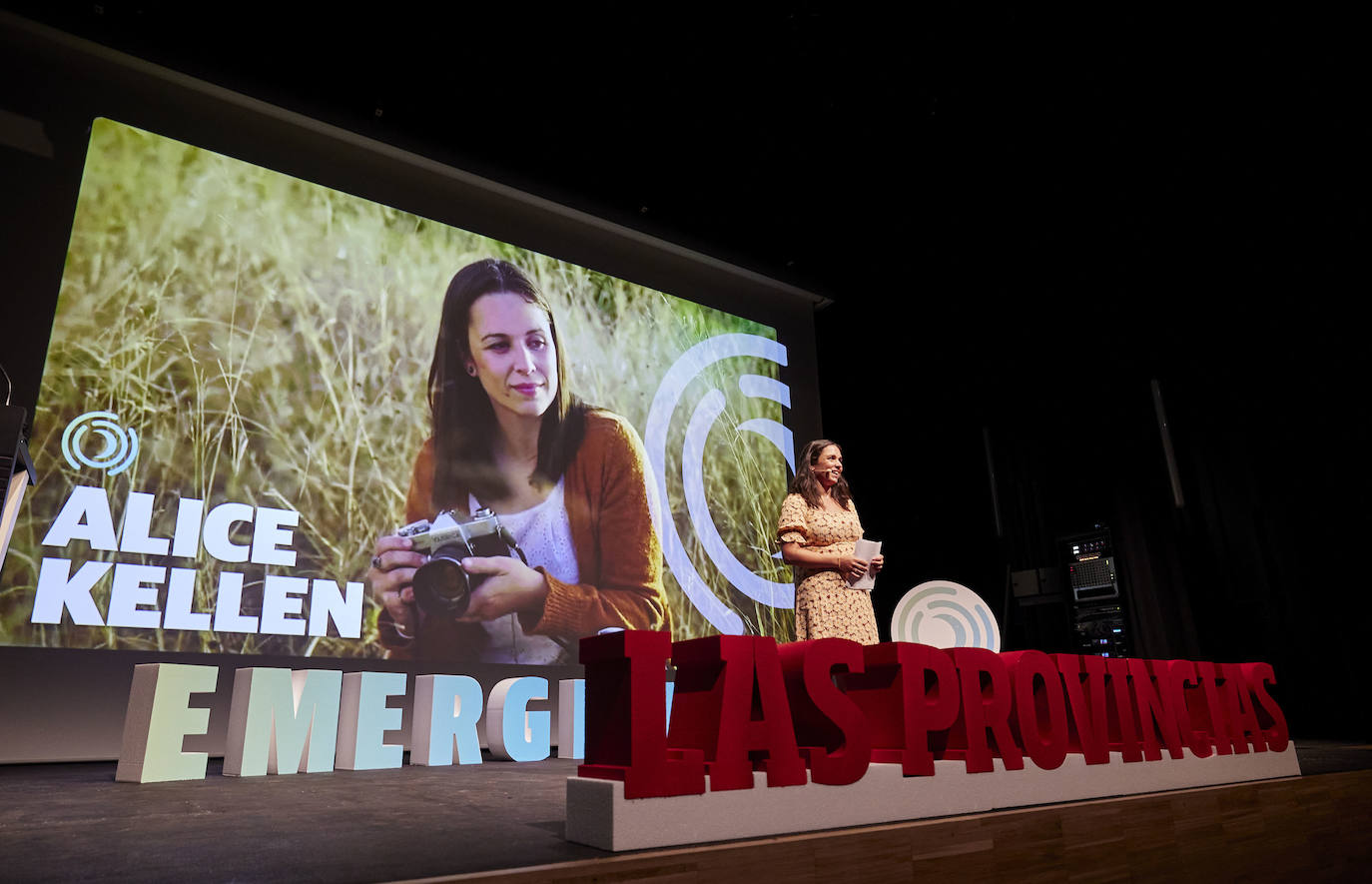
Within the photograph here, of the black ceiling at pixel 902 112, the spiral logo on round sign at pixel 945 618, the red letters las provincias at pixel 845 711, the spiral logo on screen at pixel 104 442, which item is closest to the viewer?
the red letters las provincias at pixel 845 711

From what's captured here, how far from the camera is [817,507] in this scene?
8.57ft

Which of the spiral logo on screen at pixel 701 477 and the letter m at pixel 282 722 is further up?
the spiral logo on screen at pixel 701 477

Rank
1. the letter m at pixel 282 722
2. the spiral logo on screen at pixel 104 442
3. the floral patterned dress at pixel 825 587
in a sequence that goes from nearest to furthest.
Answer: the floral patterned dress at pixel 825 587 → the letter m at pixel 282 722 → the spiral logo on screen at pixel 104 442

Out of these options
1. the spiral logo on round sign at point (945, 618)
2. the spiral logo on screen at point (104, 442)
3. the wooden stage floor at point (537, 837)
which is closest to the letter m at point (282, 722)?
the wooden stage floor at point (537, 837)

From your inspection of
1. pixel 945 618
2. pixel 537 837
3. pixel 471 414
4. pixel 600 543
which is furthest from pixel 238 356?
pixel 945 618

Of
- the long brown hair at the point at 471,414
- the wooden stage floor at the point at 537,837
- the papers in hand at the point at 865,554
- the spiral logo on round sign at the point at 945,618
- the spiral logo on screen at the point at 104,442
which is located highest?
the long brown hair at the point at 471,414

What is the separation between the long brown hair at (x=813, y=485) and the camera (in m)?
2.63

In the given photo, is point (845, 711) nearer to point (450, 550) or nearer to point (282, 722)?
point (282, 722)

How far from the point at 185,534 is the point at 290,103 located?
229 centimetres

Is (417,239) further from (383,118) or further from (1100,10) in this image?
(1100,10)

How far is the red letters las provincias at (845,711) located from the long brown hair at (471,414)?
284cm

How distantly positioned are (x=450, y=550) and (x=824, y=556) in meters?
2.36

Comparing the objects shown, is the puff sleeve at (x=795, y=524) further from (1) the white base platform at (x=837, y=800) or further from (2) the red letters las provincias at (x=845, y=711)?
(1) the white base platform at (x=837, y=800)

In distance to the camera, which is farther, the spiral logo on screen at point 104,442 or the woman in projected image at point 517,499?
the woman in projected image at point 517,499
